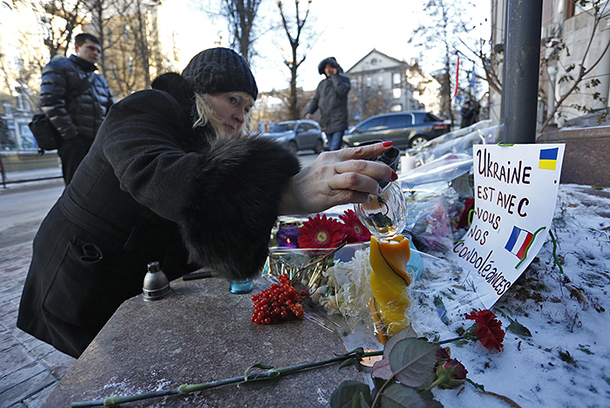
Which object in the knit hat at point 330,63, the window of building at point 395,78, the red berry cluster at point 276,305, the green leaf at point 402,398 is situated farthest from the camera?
the window of building at point 395,78

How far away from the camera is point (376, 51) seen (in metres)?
63.5

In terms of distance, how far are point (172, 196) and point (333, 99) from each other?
6.75 m

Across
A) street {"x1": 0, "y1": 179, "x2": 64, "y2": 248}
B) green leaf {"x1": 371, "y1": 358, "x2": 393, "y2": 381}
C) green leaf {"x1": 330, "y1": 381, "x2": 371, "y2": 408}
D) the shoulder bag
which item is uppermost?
the shoulder bag

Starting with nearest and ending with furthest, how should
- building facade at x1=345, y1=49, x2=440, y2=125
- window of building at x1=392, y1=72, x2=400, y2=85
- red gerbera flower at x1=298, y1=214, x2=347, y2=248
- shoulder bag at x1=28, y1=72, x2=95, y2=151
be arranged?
red gerbera flower at x1=298, y1=214, x2=347, y2=248 < shoulder bag at x1=28, y1=72, x2=95, y2=151 < building facade at x1=345, y1=49, x2=440, y2=125 < window of building at x1=392, y1=72, x2=400, y2=85

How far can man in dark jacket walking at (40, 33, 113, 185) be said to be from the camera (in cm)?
395

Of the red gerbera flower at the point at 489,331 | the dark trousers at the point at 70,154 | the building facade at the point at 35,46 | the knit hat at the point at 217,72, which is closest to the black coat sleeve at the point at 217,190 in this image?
the knit hat at the point at 217,72

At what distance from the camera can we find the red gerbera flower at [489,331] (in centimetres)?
103

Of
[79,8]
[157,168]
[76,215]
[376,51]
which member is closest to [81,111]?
[76,215]

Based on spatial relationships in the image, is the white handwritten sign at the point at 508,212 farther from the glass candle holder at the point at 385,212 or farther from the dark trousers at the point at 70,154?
the dark trousers at the point at 70,154

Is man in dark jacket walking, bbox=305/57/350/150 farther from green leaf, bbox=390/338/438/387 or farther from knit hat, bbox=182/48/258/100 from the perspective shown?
green leaf, bbox=390/338/438/387

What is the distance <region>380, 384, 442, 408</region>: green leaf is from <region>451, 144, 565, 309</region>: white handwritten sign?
747 millimetres

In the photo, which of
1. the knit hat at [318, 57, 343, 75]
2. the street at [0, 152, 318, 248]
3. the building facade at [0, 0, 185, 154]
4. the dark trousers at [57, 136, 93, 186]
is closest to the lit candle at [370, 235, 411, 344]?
the street at [0, 152, 318, 248]

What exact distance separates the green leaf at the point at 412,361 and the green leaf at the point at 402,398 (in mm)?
18

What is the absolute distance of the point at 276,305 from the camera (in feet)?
3.97
